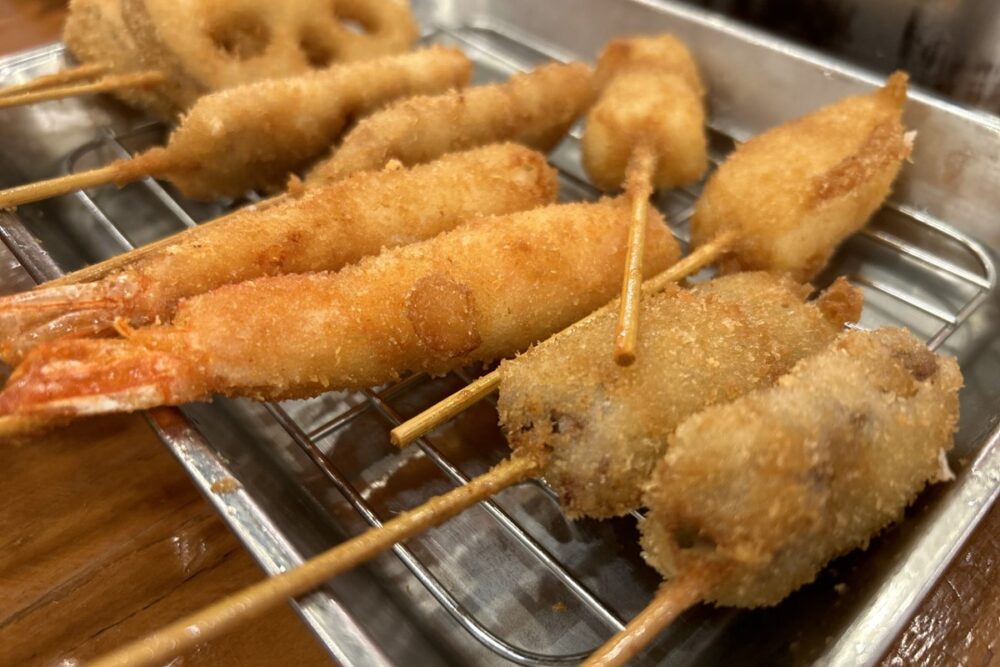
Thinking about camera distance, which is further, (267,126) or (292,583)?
(267,126)

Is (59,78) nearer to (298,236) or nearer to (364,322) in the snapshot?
(298,236)

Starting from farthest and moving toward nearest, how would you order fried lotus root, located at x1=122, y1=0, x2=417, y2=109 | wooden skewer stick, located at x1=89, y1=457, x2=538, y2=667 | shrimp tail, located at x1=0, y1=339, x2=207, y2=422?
fried lotus root, located at x1=122, y1=0, x2=417, y2=109
shrimp tail, located at x1=0, y1=339, x2=207, y2=422
wooden skewer stick, located at x1=89, y1=457, x2=538, y2=667

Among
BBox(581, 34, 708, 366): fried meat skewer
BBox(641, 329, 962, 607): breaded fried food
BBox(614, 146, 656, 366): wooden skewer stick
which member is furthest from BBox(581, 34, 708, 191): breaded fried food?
BBox(641, 329, 962, 607): breaded fried food

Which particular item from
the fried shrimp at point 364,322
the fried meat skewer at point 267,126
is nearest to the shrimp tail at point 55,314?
the fried shrimp at point 364,322

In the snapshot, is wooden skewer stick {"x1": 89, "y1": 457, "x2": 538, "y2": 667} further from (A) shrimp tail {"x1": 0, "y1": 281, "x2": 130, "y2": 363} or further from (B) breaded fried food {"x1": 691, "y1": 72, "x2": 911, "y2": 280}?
(B) breaded fried food {"x1": 691, "y1": 72, "x2": 911, "y2": 280}

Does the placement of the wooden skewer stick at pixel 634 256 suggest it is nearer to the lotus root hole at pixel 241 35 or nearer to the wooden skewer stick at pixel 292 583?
the wooden skewer stick at pixel 292 583

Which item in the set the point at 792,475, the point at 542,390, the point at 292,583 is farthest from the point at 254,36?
the point at 792,475

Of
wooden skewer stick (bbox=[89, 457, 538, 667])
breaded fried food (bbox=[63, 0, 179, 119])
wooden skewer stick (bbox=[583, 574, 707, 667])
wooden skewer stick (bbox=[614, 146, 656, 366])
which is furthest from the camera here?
breaded fried food (bbox=[63, 0, 179, 119])
